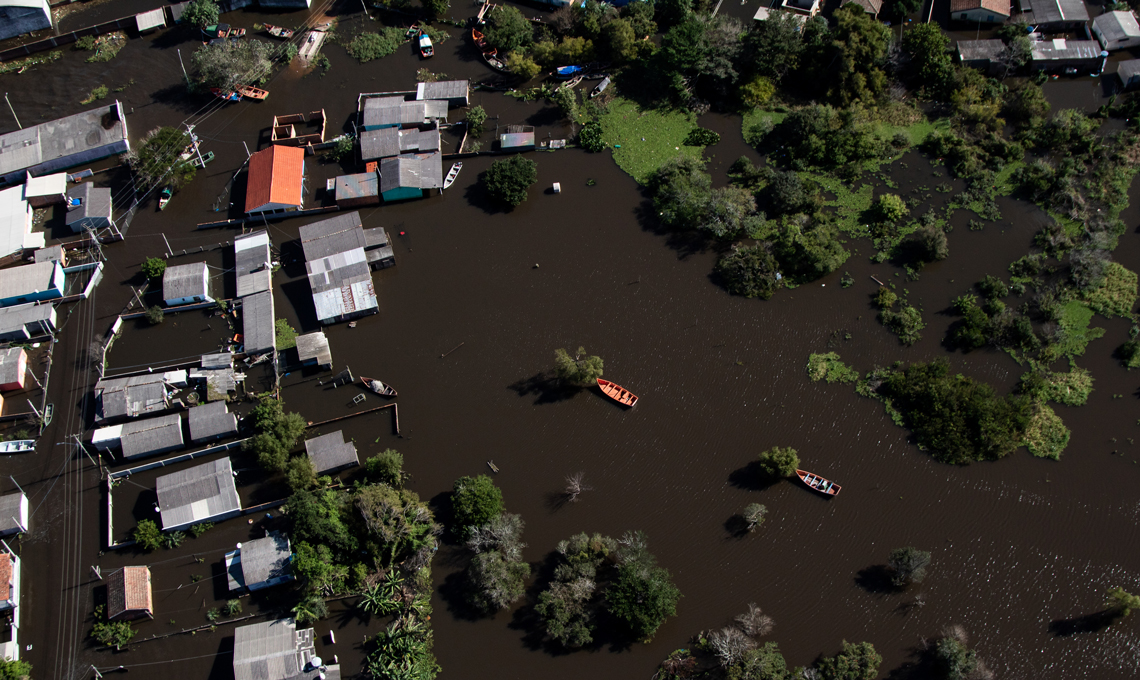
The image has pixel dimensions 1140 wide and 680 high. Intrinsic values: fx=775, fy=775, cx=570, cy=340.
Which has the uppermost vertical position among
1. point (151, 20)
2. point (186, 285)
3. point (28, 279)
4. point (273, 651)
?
point (151, 20)

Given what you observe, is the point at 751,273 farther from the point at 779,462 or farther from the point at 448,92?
the point at 448,92

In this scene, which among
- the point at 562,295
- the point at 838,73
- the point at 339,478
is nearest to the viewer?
the point at 339,478

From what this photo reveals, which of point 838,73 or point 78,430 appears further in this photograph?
point 838,73

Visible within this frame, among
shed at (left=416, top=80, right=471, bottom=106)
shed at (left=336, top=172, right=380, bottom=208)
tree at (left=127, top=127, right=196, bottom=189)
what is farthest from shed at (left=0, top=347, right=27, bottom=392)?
shed at (left=416, top=80, right=471, bottom=106)

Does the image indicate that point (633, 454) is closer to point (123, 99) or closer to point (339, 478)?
point (339, 478)

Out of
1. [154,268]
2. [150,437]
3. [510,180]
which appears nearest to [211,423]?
[150,437]

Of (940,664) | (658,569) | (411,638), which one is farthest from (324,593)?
(940,664)

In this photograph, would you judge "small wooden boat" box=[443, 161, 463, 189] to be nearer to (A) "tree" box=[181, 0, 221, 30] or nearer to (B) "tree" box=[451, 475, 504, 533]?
(B) "tree" box=[451, 475, 504, 533]
